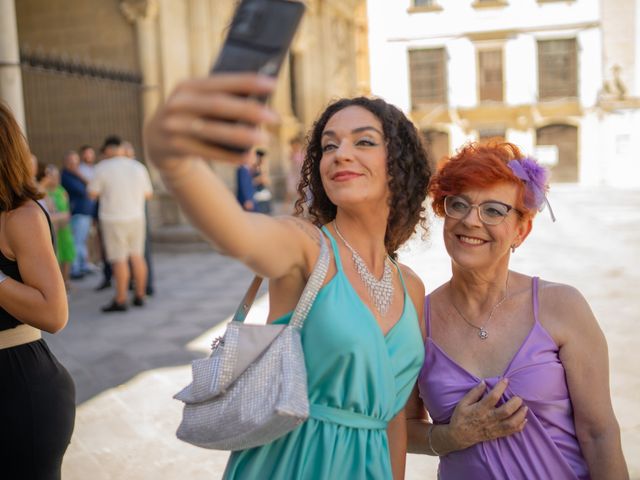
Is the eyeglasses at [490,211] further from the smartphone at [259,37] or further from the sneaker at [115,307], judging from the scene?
the sneaker at [115,307]

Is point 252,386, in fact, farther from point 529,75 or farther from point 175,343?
point 529,75

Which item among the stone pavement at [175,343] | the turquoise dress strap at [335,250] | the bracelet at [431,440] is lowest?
the stone pavement at [175,343]

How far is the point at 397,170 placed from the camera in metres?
1.92

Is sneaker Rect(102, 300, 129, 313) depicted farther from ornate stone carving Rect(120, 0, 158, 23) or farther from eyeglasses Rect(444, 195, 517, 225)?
ornate stone carving Rect(120, 0, 158, 23)

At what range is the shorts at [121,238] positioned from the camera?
722cm

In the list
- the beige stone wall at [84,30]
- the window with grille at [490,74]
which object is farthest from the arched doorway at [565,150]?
the beige stone wall at [84,30]

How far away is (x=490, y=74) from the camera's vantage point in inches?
1171

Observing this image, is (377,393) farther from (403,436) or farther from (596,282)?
(596,282)

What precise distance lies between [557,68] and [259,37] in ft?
102

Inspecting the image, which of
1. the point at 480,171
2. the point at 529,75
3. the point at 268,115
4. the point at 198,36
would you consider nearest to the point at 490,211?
the point at 480,171

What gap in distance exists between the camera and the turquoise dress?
64.7 inches

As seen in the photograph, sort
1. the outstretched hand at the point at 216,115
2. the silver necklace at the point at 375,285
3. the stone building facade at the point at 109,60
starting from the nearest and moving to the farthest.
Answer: the outstretched hand at the point at 216,115 → the silver necklace at the point at 375,285 → the stone building facade at the point at 109,60

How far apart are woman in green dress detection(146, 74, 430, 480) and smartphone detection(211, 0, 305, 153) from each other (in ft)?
0.78

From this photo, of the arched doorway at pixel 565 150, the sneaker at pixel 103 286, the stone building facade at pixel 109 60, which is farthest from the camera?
the arched doorway at pixel 565 150
